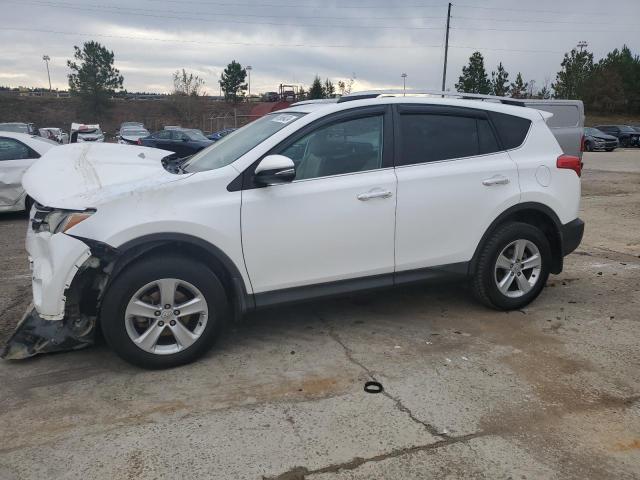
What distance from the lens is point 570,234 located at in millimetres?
4797

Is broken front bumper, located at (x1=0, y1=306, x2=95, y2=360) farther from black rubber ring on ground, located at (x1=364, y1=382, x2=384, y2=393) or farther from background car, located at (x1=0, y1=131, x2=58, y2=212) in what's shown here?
background car, located at (x1=0, y1=131, x2=58, y2=212)

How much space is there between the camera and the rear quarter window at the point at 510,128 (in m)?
4.59

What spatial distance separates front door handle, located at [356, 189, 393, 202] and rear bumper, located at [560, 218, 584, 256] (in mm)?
1837

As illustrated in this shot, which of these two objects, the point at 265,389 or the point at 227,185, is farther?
the point at 227,185

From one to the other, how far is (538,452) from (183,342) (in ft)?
7.56

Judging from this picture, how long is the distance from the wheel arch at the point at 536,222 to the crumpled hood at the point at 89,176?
253cm

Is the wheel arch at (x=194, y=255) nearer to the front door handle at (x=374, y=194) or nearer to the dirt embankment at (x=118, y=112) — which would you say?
the front door handle at (x=374, y=194)

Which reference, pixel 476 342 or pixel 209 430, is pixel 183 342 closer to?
pixel 209 430

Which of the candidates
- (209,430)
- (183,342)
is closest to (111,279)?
(183,342)

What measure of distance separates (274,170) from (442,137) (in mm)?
1585

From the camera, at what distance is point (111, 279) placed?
3.42 meters

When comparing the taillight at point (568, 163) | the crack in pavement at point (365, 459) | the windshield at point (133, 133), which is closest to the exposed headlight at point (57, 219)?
the crack in pavement at point (365, 459)

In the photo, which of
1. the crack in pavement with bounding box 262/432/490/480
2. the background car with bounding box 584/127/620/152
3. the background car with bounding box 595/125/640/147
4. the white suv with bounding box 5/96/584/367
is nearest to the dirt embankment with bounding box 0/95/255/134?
the background car with bounding box 595/125/640/147

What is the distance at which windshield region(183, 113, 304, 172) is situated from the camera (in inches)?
157
